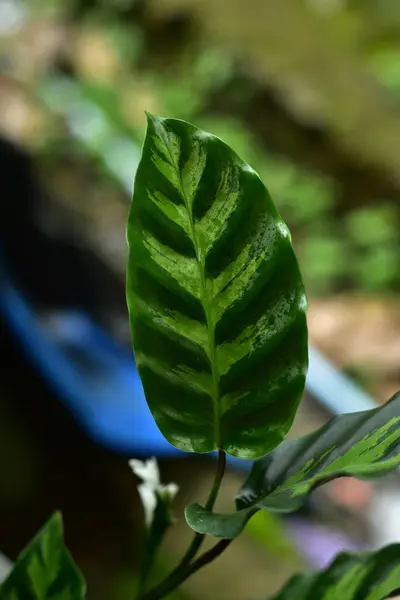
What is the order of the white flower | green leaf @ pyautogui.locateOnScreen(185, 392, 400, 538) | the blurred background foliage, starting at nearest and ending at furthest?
green leaf @ pyautogui.locateOnScreen(185, 392, 400, 538)
the white flower
the blurred background foliage

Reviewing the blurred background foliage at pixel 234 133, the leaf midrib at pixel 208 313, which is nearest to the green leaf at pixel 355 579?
the leaf midrib at pixel 208 313

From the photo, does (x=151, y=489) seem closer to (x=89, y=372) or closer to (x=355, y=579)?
(x=355, y=579)

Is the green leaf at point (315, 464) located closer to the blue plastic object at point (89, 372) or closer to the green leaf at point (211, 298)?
the green leaf at point (211, 298)

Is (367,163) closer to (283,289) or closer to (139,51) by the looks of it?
(139,51)

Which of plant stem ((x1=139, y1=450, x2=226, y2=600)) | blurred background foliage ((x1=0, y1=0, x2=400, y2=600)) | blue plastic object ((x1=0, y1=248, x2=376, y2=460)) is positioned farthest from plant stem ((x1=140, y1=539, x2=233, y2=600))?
blue plastic object ((x1=0, y1=248, x2=376, y2=460))

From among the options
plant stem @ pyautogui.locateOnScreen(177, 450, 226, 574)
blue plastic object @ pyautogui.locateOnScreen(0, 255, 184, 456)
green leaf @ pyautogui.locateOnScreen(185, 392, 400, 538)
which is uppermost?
green leaf @ pyautogui.locateOnScreen(185, 392, 400, 538)

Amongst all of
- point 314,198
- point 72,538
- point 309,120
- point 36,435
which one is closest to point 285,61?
point 309,120

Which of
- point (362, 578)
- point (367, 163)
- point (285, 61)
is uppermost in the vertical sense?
point (285, 61)

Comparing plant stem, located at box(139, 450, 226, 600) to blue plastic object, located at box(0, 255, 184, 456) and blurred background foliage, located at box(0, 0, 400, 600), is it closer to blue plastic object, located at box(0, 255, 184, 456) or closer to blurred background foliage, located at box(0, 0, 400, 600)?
blurred background foliage, located at box(0, 0, 400, 600)
